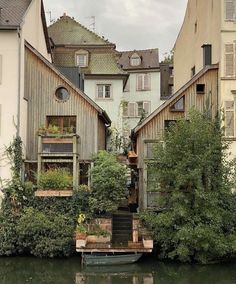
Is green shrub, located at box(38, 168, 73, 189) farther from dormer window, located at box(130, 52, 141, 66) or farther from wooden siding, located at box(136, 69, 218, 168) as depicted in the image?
dormer window, located at box(130, 52, 141, 66)

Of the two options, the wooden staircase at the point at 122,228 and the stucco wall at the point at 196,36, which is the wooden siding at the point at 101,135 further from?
the stucco wall at the point at 196,36

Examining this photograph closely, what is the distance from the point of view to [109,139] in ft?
131

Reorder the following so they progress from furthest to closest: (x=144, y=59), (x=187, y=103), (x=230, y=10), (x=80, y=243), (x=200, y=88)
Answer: (x=144, y=59), (x=200, y=88), (x=187, y=103), (x=230, y=10), (x=80, y=243)

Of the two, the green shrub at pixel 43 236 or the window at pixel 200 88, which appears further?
the window at pixel 200 88

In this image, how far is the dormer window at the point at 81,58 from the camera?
43375mm

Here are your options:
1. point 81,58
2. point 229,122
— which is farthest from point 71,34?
point 229,122

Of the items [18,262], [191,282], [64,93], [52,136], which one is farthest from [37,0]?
[191,282]

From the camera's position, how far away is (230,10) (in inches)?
1172

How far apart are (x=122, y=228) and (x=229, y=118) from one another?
837 cm

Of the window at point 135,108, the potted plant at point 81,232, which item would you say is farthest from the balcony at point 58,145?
the window at point 135,108

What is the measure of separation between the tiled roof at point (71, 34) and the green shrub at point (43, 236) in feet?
70.1

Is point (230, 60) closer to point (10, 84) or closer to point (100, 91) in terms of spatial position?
point (10, 84)

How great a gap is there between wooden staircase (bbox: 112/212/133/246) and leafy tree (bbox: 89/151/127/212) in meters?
1.02

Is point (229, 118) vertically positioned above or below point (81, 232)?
above
